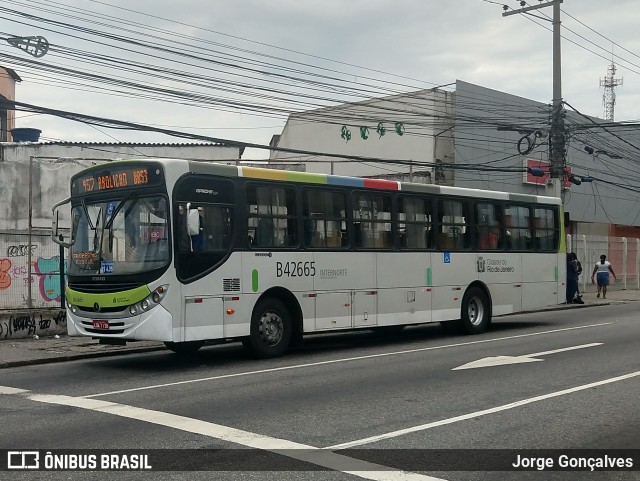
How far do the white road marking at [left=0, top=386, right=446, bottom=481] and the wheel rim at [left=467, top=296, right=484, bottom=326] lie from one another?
990 cm

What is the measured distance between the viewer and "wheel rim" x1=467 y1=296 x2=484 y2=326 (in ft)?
57.1

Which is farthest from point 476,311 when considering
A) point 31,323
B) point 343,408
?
point 31,323

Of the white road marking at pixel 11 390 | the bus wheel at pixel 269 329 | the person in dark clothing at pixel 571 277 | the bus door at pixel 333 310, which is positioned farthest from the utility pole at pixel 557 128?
the white road marking at pixel 11 390

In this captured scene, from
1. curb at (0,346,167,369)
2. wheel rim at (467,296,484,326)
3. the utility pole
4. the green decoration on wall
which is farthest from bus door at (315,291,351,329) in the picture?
the green decoration on wall

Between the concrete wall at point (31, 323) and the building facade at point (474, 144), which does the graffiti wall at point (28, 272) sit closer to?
the concrete wall at point (31, 323)

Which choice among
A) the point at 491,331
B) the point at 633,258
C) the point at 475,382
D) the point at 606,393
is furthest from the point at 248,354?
the point at 633,258

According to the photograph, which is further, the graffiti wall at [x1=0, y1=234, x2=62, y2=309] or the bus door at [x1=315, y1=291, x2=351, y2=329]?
the graffiti wall at [x1=0, y1=234, x2=62, y2=309]

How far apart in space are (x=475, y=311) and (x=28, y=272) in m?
9.64

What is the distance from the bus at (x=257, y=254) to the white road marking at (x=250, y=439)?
259 cm

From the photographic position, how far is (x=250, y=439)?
286 inches

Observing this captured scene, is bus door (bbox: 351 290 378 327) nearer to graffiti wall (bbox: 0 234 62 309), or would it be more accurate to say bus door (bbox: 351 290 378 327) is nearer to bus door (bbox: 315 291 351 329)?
bus door (bbox: 315 291 351 329)

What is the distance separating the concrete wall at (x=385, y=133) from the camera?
35812mm

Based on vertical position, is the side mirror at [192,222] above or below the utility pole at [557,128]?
below

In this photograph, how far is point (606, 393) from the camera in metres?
9.59
